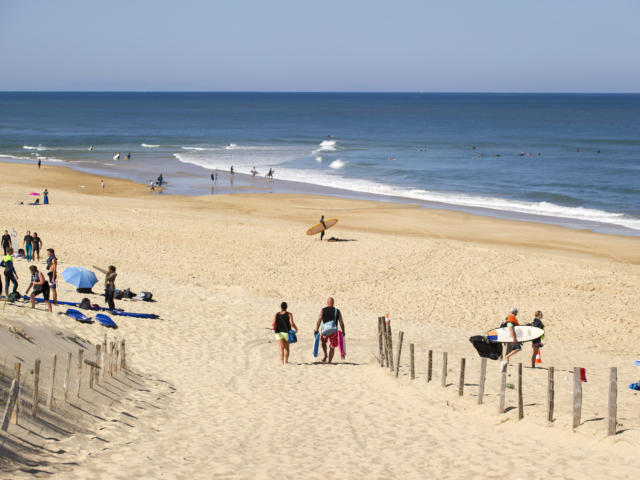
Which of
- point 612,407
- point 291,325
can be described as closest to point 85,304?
point 291,325

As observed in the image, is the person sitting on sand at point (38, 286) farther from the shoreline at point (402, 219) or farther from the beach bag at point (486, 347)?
the shoreline at point (402, 219)

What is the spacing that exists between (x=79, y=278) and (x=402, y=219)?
20.8 meters

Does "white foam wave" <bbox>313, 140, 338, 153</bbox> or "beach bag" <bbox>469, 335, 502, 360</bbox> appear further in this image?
"white foam wave" <bbox>313, 140, 338, 153</bbox>

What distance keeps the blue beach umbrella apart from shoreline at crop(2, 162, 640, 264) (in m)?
14.6

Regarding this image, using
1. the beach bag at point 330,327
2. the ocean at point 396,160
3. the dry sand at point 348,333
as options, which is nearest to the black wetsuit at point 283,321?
the beach bag at point 330,327

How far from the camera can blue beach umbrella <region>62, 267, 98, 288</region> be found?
17.1 metres

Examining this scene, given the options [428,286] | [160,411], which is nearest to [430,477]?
[160,411]

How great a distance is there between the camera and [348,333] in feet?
55.7

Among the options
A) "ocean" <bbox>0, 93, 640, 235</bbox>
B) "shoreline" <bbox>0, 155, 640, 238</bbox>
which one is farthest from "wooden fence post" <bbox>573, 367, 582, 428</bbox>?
"ocean" <bbox>0, 93, 640, 235</bbox>

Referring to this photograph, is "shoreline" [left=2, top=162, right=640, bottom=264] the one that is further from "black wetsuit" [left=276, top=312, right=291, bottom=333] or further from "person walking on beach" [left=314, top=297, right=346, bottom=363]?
"black wetsuit" [left=276, top=312, right=291, bottom=333]

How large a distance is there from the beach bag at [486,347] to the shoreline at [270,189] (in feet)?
68.8

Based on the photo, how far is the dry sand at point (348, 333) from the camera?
863 centimetres

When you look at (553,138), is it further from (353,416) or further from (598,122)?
(353,416)

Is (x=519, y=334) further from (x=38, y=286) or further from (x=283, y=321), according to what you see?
(x=38, y=286)
